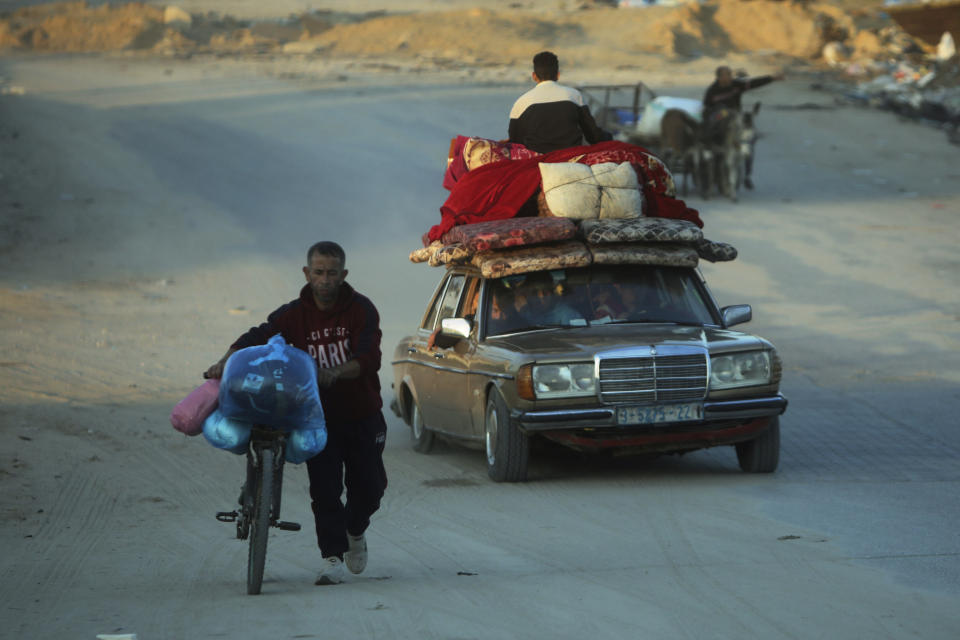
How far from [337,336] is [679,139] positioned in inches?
786

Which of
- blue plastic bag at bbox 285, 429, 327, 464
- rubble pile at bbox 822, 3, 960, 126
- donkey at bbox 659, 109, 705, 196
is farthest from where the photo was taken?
rubble pile at bbox 822, 3, 960, 126

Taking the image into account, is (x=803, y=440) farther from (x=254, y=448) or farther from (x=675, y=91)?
(x=675, y=91)

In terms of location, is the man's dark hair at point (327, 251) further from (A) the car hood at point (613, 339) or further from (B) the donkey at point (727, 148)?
(B) the donkey at point (727, 148)

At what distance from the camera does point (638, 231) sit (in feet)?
32.3

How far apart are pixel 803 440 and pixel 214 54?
41117mm

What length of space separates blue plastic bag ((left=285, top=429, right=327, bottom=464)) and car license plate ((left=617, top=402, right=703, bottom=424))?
2.95 m

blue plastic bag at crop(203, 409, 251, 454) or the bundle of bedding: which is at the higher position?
the bundle of bedding

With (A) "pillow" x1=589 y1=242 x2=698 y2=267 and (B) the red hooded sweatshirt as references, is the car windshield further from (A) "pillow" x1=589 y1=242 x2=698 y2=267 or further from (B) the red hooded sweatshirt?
(B) the red hooded sweatshirt

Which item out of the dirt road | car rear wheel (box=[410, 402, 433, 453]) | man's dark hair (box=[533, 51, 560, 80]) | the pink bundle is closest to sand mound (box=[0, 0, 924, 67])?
the dirt road

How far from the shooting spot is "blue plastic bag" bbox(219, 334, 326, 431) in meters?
6.12

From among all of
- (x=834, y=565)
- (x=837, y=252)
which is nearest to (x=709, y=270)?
(x=837, y=252)

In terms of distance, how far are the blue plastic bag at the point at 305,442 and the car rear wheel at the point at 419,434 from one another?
189 inches

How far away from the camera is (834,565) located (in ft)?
21.7

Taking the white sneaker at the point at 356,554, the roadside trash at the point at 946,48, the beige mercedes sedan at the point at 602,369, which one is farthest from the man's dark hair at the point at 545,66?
the roadside trash at the point at 946,48
